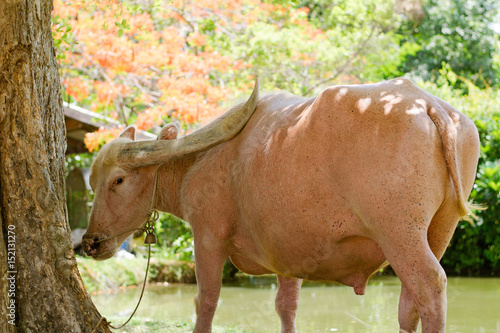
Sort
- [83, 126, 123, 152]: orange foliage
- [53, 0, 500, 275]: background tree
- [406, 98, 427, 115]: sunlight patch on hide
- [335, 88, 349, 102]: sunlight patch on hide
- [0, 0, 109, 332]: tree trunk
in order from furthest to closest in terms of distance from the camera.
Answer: [53, 0, 500, 275]: background tree → [83, 126, 123, 152]: orange foliage → [0, 0, 109, 332]: tree trunk → [335, 88, 349, 102]: sunlight patch on hide → [406, 98, 427, 115]: sunlight patch on hide

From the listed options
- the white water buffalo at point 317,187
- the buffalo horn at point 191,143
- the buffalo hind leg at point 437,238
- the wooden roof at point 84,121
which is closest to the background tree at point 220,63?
the wooden roof at point 84,121

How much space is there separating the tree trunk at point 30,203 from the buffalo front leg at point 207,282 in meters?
0.76

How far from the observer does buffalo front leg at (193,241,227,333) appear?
A: 3857 mm

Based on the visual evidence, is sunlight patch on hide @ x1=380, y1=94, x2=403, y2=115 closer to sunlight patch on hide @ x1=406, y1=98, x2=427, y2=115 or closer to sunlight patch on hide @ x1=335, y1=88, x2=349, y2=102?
sunlight patch on hide @ x1=406, y1=98, x2=427, y2=115

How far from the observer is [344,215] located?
304 cm

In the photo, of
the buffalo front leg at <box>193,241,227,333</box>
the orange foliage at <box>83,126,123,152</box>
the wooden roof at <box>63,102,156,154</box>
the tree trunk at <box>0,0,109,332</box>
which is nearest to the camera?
the tree trunk at <box>0,0,109,332</box>

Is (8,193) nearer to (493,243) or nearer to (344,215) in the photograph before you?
(344,215)

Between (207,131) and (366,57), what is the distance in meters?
11.5

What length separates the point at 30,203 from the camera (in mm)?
3320

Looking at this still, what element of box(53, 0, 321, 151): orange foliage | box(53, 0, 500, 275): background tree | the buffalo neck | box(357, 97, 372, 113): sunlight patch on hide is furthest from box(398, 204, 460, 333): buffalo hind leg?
box(53, 0, 321, 151): orange foliage

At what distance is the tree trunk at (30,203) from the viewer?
3232 mm

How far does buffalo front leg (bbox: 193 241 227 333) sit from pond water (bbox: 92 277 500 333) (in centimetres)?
252

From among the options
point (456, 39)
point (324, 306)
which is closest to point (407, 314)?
point (324, 306)

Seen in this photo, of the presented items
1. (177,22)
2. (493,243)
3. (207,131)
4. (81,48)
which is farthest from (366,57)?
(207,131)
